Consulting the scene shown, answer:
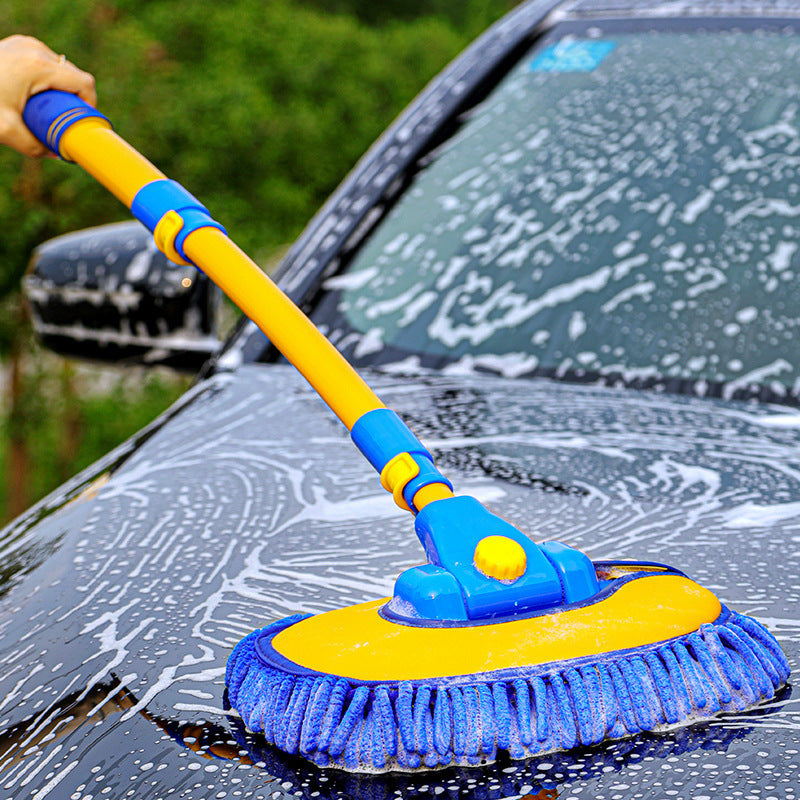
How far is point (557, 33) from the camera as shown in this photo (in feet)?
6.49

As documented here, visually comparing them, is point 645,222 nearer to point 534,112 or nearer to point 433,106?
point 534,112

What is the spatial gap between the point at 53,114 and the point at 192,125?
37.6ft

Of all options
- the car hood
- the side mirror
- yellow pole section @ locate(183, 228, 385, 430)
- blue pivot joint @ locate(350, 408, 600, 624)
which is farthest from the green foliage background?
blue pivot joint @ locate(350, 408, 600, 624)

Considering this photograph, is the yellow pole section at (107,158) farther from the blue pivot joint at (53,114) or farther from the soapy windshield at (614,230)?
the soapy windshield at (614,230)

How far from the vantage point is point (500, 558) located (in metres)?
0.80

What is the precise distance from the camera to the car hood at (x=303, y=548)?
73cm

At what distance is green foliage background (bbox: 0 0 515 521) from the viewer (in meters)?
10.6

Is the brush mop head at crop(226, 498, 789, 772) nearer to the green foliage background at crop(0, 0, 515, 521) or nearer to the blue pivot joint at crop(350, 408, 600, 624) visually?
the blue pivot joint at crop(350, 408, 600, 624)

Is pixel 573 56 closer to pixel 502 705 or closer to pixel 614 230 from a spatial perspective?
pixel 614 230

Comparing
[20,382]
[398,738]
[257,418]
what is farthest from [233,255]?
[20,382]

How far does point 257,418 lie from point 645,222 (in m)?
0.61

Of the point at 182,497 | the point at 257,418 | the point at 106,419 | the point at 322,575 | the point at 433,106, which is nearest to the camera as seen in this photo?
the point at 322,575

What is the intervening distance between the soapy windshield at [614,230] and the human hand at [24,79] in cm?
52

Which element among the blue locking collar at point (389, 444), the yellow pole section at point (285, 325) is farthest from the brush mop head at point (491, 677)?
the yellow pole section at point (285, 325)
